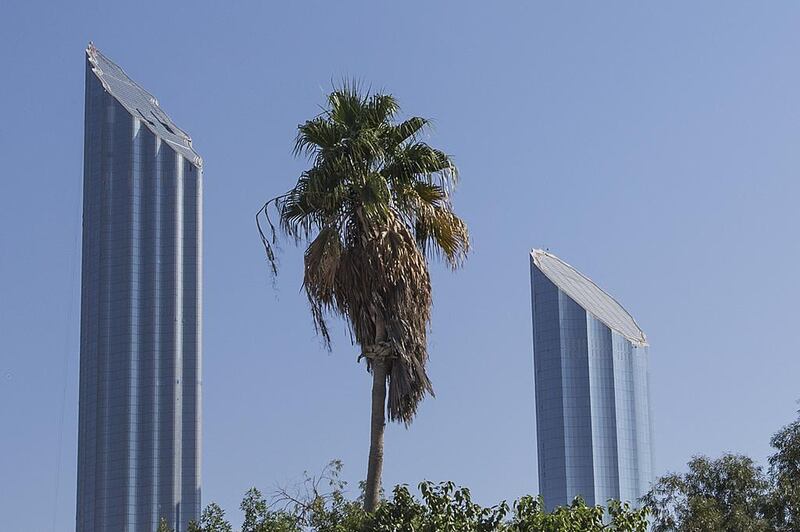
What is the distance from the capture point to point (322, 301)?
87.0 ft

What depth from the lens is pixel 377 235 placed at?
26.0m

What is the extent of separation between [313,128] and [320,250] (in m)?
2.30

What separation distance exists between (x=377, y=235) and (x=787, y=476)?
19.9 metres

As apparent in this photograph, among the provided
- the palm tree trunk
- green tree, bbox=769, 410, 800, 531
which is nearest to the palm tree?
the palm tree trunk

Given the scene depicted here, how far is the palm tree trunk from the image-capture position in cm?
2606

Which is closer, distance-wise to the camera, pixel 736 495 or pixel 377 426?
pixel 377 426

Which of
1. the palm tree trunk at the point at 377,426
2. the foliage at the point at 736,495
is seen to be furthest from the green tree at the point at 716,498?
the palm tree trunk at the point at 377,426

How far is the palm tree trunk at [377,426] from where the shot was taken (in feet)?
85.5

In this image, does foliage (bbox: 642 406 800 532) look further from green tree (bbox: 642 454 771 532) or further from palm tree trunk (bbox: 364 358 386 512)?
palm tree trunk (bbox: 364 358 386 512)

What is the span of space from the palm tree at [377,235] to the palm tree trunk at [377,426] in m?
0.02

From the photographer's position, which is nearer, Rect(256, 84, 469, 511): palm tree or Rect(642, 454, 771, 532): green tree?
Rect(256, 84, 469, 511): palm tree

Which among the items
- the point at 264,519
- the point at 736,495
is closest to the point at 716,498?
the point at 736,495

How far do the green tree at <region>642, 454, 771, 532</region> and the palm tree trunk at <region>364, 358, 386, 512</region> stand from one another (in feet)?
60.9

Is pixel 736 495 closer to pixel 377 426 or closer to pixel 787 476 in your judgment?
pixel 787 476
